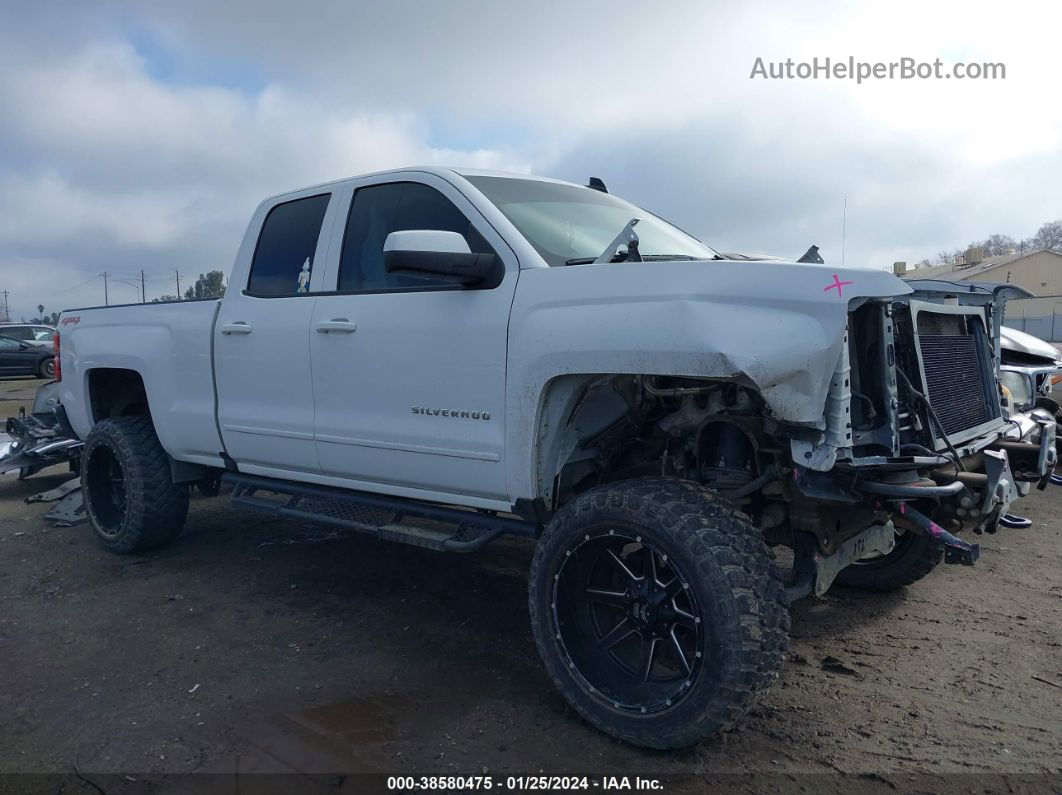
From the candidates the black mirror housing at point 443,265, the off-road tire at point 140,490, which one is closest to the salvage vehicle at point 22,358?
the off-road tire at point 140,490

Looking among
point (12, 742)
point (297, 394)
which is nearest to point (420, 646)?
point (297, 394)

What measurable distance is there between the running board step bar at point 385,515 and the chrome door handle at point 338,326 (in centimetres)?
87

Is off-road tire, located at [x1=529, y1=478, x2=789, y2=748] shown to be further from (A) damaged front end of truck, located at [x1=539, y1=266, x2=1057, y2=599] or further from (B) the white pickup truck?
(A) damaged front end of truck, located at [x1=539, y1=266, x2=1057, y2=599]

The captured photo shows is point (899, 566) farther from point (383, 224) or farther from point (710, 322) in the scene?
point (383, 224)

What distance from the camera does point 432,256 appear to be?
10.7 ft

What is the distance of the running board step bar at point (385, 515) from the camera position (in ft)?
11.9

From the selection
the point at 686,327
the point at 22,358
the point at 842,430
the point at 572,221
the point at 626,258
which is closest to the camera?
the point at 842,430

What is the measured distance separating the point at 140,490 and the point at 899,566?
4.58 meters

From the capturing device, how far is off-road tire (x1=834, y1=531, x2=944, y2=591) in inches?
170

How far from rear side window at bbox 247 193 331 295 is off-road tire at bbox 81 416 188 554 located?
58.4 inches

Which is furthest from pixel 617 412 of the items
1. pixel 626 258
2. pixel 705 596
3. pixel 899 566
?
pixel 899 566

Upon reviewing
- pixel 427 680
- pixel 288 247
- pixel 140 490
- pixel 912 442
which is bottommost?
pixel 427 680

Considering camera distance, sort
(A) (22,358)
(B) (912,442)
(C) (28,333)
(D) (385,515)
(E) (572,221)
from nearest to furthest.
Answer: (B) (912,442), (E) (572,221), (D) (385,515), (A) (22,358), (C) (28,333)

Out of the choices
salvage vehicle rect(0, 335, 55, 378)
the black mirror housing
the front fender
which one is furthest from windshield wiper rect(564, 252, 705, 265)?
salvage vehicle rect(0, 335, 55, 378)
